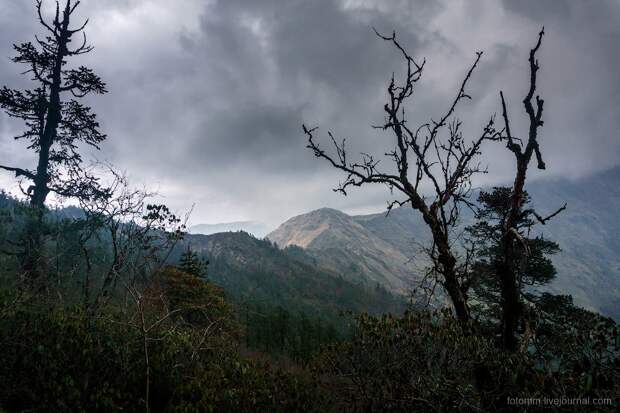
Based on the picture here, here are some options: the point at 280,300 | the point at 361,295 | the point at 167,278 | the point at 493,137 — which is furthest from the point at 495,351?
the point at 361,295

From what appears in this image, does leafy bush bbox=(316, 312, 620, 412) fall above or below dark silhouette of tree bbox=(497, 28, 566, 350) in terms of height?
below

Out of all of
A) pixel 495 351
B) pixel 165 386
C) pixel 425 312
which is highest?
pixel 425 312

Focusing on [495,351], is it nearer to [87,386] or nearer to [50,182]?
[87,386]

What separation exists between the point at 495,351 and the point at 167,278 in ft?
75.5

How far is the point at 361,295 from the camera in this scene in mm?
181375

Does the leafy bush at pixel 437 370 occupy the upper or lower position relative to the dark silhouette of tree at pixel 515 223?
lower

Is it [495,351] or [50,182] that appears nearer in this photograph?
[495,351]

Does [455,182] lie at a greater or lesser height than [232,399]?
greater

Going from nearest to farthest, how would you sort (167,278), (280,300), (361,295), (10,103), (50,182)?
(10,103) < (50,182) < (167,278) < (280,300) < (361,295)

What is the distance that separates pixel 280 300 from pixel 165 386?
474 feet

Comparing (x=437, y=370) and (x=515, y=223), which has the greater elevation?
(x=515, y=223)

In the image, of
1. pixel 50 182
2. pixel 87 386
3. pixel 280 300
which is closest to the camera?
pixel 87 386

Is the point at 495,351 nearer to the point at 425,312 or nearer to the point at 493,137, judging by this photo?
the point at 425,312

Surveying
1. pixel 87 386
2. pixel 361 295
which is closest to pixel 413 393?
pixel 87 386
